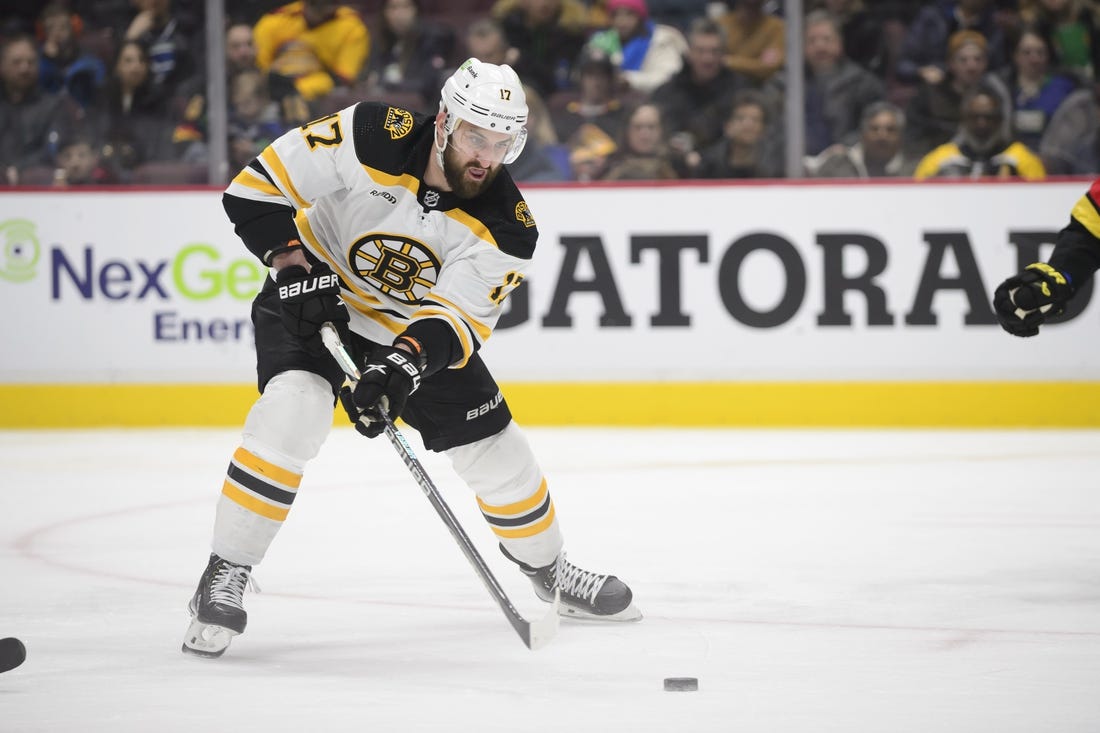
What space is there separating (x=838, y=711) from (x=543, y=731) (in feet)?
1.58

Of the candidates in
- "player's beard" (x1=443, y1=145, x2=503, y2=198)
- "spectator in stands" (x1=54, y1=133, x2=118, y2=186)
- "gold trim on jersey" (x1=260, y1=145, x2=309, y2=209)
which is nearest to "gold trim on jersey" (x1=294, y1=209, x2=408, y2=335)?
"gold trim on jersey" (x1=260, y1=145, x2=309, y2=209)

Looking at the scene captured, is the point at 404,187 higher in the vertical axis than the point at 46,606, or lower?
higher

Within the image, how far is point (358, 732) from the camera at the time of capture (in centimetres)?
254

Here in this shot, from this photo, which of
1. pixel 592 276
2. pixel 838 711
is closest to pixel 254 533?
pixel 838 711

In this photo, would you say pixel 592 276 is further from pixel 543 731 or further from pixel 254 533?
pixel 543 731

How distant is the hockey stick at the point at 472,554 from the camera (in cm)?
310

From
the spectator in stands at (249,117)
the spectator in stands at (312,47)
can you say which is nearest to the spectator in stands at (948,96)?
the spectator in stands at (312,47)

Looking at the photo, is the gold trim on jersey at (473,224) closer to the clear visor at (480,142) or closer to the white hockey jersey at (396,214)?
the white hockey jersey at (396,214)

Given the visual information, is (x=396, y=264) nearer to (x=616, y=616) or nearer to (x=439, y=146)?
(x=439, y=146)

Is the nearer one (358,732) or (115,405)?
(358,732)

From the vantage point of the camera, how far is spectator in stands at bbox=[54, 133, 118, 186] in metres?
7.00

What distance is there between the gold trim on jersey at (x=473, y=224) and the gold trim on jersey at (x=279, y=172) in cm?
30

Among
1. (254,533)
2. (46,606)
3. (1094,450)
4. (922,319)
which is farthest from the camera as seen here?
(922,319)

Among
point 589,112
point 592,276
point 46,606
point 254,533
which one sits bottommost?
point 46,606
